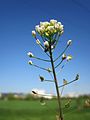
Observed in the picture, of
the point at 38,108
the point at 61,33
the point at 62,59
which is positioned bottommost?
the point at 62,59

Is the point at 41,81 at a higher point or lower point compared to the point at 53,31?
lower

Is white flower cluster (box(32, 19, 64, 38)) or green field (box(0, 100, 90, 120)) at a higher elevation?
green field (box(0, 100, 90, 120))

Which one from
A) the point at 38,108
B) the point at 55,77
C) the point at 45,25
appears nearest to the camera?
the point at 55,77

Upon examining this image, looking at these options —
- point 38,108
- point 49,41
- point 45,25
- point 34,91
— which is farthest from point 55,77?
point 38,108

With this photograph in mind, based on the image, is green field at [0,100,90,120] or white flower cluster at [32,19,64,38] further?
green field at [0,100,90,120]

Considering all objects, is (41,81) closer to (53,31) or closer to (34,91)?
(34,91)

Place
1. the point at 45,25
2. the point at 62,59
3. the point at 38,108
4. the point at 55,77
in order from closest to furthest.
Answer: the point at 55,77, the point at 62,59, the point at 45,25, the point at 38,108

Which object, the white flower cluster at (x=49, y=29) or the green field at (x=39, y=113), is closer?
the white flower cluster at (x=49, y=29)

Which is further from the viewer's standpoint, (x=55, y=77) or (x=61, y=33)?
(x=61, y=33)

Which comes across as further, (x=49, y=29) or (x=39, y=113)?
(x=39, y=113)

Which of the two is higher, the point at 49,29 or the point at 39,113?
the point at 39,113

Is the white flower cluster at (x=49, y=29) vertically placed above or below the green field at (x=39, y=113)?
below
